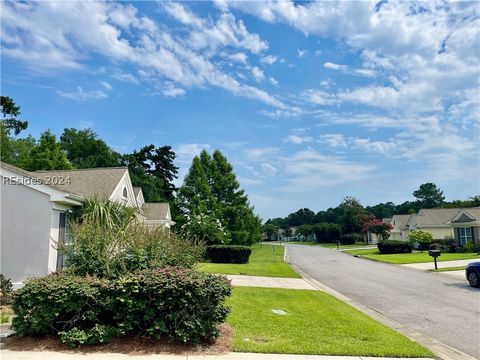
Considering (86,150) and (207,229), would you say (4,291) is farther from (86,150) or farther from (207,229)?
(86,150)

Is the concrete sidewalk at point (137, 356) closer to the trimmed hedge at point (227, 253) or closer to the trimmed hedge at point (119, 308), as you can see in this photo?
the trimmed hedge at point (119, 308)

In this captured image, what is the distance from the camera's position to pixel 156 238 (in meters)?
8.01

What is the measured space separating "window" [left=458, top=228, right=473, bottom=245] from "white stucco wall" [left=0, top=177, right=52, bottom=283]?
Result: 138 feet

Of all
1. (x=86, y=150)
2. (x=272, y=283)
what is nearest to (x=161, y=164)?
(x=86, y=150)

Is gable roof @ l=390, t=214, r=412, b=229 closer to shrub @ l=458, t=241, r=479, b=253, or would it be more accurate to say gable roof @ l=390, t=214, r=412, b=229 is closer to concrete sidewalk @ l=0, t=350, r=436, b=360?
shrub @ l=458, t=241, r=479, b=253

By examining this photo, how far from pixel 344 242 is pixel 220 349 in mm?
71868

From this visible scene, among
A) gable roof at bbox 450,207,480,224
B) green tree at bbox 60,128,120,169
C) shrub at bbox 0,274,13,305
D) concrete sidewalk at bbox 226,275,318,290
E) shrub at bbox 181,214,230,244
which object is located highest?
green tree at bbox 60,128,120,169

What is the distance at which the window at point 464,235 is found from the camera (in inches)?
1635

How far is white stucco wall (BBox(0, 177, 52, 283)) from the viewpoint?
42.8 feet

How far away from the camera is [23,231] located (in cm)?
1331

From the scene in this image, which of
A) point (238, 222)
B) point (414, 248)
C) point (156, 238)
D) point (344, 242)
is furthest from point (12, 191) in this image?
point (344, 242)

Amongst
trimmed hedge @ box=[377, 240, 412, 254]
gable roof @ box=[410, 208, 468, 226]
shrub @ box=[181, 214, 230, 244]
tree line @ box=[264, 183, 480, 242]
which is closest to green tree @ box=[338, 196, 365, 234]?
tree line @ box=[264, 183, 480, 242]

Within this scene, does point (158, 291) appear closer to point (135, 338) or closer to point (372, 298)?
point (135, 338)

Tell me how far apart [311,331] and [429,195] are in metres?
126
